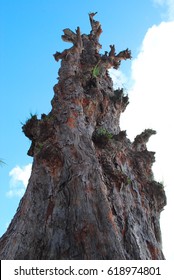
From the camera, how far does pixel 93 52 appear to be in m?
10.1

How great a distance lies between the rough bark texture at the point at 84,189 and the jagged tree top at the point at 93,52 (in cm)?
89

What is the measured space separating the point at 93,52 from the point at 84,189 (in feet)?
22.1

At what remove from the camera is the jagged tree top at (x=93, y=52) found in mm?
8617

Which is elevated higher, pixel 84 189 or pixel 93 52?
pixel 93 52

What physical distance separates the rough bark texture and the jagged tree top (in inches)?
35.0

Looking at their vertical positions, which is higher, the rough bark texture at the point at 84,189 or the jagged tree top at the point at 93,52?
the jagged tree top at the point at 93,52

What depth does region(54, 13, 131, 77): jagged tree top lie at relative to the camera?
28.3ft

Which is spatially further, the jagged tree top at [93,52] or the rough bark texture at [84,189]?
the jagged tree top at [93,52]

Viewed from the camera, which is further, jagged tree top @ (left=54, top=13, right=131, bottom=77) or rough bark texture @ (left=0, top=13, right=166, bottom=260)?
jagged tree top @ (left=54, top=13, right=131, bottom=77)

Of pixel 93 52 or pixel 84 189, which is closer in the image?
pixel 84 189

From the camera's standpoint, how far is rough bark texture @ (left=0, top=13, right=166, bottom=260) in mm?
3691

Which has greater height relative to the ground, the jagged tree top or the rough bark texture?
the jagged tree top
